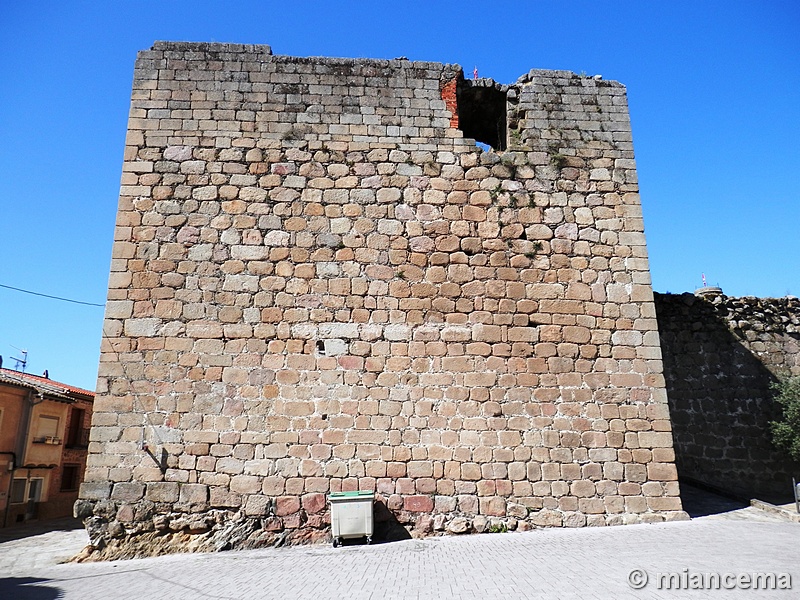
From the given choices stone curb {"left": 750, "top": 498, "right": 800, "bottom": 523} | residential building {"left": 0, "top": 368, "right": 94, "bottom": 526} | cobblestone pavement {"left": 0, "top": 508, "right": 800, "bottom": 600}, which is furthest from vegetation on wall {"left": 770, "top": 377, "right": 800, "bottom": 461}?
residential building {"left": 0, "top": 368, "right": 94, "bottom": 526}

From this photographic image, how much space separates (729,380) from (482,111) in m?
6.83

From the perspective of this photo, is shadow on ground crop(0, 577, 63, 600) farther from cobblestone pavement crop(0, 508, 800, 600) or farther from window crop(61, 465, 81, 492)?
window crop(61, 465, 81, 492)

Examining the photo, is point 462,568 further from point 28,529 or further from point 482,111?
point 28,529

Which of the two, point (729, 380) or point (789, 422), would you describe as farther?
point (729, 380)

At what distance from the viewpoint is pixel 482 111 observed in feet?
29.8

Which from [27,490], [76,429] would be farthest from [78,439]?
[27,490]

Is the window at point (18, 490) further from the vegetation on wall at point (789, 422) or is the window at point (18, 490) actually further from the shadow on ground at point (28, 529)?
the vegetation on wall at point (789, 422)

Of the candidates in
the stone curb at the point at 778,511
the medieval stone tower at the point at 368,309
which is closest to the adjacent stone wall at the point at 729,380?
the stone curb at the point at 778,511

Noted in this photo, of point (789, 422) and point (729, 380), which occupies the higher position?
point (729, 380)

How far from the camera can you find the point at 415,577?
4.79 meters

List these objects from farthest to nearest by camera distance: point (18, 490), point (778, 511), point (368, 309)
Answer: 1. point (18, 490)
2. point (778, 511)
3. point (368, 309)

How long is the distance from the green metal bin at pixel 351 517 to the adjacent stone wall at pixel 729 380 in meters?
6.41

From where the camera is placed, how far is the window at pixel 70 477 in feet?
57.1

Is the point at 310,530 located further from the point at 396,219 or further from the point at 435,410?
the point at 396,219
